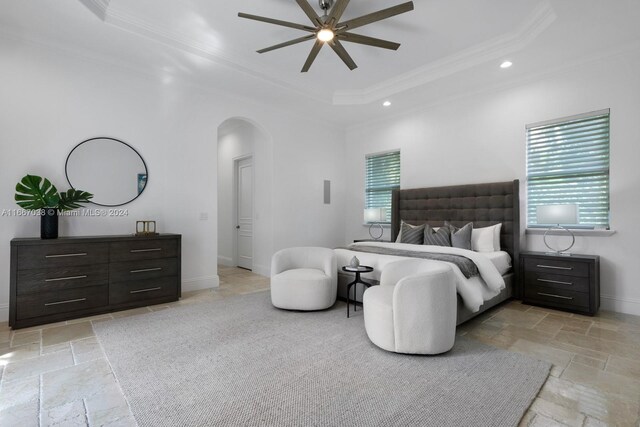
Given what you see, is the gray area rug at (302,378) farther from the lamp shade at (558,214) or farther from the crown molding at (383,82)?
the crown molding at (383,82)

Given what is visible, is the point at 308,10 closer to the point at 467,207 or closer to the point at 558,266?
the point at 467,207

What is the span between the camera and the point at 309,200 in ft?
19.9

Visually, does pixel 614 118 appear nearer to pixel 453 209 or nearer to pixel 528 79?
pixel 528 79

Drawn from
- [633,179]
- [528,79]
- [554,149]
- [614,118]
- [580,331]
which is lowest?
[580,331]

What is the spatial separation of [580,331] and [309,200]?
432 centimetres

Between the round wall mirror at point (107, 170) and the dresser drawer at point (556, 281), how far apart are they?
5.05 m

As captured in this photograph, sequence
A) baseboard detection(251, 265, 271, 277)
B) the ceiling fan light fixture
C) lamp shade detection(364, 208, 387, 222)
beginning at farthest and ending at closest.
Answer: baseboard detection(251, 265, 271, 277), lamp shade detection(364, 208, 387, 222), the ceiling fan light fixture

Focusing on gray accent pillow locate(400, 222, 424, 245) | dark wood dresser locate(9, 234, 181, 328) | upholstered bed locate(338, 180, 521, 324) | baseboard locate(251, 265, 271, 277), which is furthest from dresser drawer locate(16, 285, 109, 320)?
gray accent pillow locate(400, 222, 424, 245)

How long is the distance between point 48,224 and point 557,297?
5663mm

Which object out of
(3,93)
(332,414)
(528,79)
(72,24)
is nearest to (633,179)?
(528,79)

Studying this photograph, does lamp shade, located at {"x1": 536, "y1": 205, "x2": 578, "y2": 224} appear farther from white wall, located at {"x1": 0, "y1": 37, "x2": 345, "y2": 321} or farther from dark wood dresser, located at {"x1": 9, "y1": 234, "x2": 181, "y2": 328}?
dark wood dresser, located at {"x1": 9, "y1": 234, "x2": 181, "y2": 328}

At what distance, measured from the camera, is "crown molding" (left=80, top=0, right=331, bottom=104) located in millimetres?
3061

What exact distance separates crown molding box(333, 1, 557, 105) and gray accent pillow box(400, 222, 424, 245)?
213cm

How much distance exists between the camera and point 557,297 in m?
3.64
